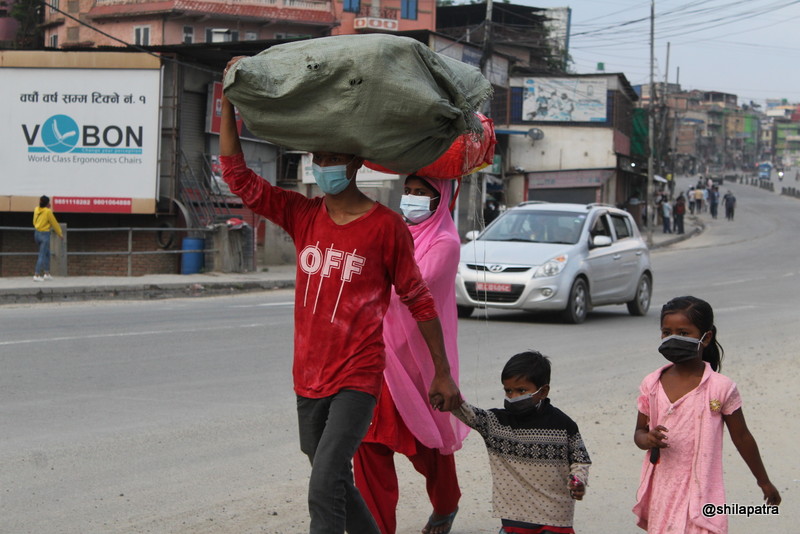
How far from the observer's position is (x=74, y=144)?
82.6ft

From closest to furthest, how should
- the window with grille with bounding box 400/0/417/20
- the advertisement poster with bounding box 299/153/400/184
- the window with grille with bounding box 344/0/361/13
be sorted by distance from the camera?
1. the advertisement poster with bounding box 299/153/400/184
2. the window with grille with bounding box 344/0/361/13
3. the window with grille with bounding box 400/0/417/20

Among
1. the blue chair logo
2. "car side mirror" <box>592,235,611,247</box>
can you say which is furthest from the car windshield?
the blue chair logo

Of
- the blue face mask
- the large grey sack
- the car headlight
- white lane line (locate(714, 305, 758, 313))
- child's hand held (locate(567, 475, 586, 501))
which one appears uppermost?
the large grey sack

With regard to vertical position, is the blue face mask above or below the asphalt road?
above

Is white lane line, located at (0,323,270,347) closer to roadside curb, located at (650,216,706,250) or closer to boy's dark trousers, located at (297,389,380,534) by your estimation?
boy's dark trousers, located at (297,389,380,534)

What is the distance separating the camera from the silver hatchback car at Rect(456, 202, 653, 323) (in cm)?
1445

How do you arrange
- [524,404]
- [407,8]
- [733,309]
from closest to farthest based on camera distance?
[524,404] < [733,309] < [407,8]

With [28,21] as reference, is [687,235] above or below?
below

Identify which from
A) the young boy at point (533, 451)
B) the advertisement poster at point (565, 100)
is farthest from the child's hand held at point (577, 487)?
the advertisement poster at point (565, 100)

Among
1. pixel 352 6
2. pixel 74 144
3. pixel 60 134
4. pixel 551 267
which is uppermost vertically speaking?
pixel 352 6

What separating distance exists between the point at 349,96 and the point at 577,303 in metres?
11.3

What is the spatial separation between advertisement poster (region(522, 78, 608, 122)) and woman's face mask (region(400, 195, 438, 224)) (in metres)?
42.9

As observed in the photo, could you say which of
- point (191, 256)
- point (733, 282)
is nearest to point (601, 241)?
point (733, 282)

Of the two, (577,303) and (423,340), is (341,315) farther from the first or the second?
(577,303)
